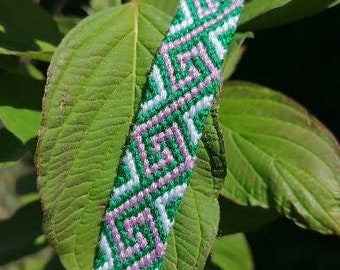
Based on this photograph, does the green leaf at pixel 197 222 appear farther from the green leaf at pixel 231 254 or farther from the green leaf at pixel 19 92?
the green leaf at pixel 231 254

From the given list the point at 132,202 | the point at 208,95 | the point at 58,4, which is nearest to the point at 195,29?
the point at 208,95

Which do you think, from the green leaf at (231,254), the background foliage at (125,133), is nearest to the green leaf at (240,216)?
the background foliage at (125,133)

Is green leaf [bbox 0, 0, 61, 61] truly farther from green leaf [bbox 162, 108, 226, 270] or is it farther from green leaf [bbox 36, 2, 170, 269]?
green leaf [bbox 162, 108, 226, 270]

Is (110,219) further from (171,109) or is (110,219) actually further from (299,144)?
(299,144)

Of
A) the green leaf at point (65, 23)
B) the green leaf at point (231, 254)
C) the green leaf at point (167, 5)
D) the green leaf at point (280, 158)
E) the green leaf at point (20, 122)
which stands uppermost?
the green leaf at point (167, 5)

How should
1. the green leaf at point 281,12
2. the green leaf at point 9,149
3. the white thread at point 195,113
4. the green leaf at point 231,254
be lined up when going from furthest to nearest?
the green leaf at point 231,254, the green leaf at point 9,149, the green leaf at point 281,12, the white thread at point 195,113

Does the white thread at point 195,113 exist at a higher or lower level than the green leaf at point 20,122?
higher

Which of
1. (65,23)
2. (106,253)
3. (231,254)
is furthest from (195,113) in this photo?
(231,254)

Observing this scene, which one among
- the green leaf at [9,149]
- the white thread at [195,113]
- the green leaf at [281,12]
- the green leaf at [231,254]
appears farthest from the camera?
the green leaf at [231,254]
